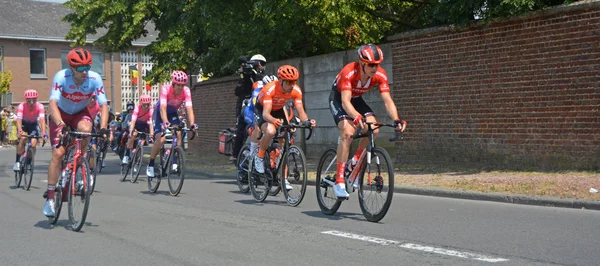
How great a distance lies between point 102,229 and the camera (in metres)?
8.81

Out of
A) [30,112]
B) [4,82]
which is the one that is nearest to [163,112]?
[30,112]

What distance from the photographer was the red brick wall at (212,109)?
23.8m

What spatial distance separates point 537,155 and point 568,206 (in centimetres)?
331

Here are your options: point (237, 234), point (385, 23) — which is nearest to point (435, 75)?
point (385, 23)

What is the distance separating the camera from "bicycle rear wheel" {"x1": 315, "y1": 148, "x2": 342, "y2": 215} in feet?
30.5

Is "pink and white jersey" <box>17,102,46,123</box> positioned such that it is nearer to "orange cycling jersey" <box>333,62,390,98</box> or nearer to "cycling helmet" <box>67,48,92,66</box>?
"cycling helmet" <box>67,48,92,66</box>

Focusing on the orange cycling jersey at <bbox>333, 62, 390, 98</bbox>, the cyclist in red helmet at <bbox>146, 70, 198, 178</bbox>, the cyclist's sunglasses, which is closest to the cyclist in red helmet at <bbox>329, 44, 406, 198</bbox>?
the orange cycling jersey at <bbox>333, 62, 390, 98</bbox>

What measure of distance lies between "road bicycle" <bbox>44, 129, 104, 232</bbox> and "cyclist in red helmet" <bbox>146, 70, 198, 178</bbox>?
133 inches

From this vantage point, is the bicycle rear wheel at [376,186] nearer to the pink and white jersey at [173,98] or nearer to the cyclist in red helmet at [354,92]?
the cyclist in red helmet at [354,92]

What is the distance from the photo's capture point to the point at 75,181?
8617 mm

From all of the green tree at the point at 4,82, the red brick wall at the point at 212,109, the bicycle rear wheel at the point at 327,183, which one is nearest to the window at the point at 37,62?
the green tree at the point at 4,82

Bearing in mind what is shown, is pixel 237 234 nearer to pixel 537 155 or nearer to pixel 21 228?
pixel 21 228

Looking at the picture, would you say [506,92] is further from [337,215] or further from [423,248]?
[423,248]

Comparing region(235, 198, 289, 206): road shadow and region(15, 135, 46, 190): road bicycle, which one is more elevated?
region(15, 135, 46, 190): road bicycle
